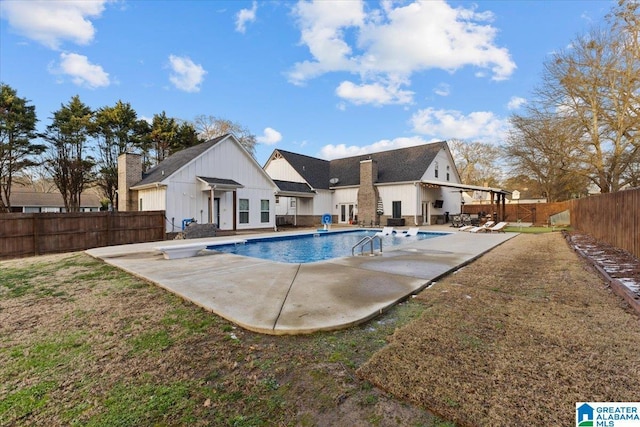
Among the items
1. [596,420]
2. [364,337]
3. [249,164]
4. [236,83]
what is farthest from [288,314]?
[236,83]

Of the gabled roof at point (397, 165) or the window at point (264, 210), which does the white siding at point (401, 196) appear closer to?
the gabled roof at point (397, 165)

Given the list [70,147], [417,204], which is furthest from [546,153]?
[70,147]

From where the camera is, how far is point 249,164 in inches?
747

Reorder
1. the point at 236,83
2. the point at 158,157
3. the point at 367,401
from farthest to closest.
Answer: the point at 158,157 < the point at 236,83 < the point at 367,401

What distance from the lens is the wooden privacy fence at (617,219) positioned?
693cm

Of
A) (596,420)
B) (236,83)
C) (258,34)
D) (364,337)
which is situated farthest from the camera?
(236,83)

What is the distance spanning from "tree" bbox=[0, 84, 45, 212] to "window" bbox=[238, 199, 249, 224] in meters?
20.1

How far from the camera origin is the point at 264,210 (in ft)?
65.2

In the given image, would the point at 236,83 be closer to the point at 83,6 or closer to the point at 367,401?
the point at 83,6

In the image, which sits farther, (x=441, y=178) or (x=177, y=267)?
(x=441, y=178)

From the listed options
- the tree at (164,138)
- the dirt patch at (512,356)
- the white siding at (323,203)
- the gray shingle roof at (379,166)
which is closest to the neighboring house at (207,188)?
the white siding at (323,203)

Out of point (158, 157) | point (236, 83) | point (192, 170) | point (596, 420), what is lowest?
point (596, 420)

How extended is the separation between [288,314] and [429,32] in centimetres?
1379

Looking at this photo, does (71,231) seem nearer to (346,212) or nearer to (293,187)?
(293,187)
